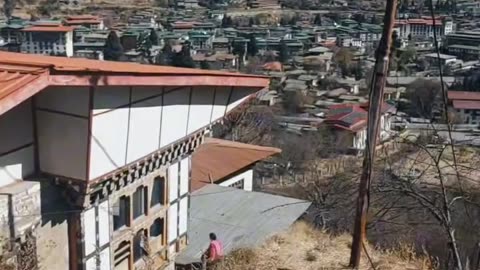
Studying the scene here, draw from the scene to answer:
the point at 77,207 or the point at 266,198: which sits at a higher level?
the point at 77,207

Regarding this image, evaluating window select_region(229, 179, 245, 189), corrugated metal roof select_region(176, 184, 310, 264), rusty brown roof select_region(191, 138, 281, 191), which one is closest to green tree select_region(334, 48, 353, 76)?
rusty brown roof select_region(191, 138, 281, 191)

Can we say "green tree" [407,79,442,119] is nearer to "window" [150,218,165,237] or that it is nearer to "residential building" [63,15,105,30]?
"window" [150,218,165,237]

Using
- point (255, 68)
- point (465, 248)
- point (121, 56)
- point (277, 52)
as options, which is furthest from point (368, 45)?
point (465, 248)

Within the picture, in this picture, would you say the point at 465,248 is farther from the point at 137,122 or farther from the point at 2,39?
the point at 2,39

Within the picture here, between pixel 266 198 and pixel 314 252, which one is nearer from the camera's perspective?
pixel 314 252

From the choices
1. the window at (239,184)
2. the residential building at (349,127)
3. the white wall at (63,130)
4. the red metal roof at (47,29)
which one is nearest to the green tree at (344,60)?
the residential building at (349,127)

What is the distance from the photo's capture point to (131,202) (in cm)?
841

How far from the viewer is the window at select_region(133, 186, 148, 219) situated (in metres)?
8.63

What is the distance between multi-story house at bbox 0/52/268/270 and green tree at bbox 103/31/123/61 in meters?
52.1

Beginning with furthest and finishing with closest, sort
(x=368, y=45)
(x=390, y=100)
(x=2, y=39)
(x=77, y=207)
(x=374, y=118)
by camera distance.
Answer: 1. (x=368, y=45)
2. (x=2, y=39)
3. (x=390, y=100)
4. (x=77, y=207)
5. (x=374, y=118)

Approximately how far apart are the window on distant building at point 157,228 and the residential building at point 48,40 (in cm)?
5721

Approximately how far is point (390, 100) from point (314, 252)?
Answer: 3306cm

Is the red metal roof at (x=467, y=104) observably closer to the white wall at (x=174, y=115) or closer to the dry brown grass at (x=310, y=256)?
the dry brown grass at (x=310, y=256)

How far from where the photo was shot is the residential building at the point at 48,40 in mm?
65188
